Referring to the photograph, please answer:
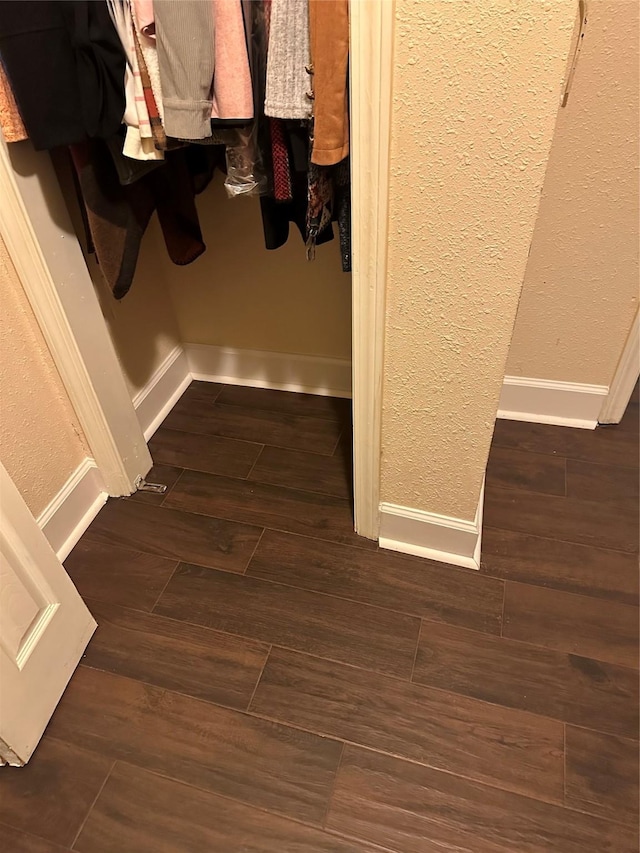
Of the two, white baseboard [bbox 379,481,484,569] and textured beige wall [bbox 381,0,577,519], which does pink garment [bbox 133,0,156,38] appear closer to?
textured beige wall [bbox 381,0,577,519]

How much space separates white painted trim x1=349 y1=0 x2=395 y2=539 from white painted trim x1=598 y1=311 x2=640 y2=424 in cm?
86

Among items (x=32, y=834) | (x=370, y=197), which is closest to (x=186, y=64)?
(x=370, y=197)

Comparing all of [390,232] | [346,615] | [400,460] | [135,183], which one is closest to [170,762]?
[346,615]

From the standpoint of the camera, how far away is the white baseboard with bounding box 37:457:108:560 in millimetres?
1580

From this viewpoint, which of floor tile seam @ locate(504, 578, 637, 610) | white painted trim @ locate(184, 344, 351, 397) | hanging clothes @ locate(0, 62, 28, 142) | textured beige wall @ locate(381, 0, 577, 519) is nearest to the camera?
textured beige wall @ locate(381, 0, 577, 519)

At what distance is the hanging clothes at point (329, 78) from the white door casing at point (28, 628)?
83 cm

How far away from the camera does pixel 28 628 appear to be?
1.21m

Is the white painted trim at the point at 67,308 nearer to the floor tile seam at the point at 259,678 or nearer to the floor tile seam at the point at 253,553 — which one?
the floor tile seam at the point at 253,553

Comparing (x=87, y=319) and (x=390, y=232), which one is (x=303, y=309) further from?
(x=390, y=232)

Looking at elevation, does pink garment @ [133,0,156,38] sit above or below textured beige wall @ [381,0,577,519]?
above

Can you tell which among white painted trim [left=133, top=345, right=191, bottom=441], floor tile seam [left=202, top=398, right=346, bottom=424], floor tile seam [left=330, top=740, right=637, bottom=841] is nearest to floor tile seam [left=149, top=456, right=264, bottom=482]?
white painted trim [left=133, top=345, right=191, bottom=441]

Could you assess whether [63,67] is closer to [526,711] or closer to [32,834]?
[32,834]

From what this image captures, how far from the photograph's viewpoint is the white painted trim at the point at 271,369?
2.05 m

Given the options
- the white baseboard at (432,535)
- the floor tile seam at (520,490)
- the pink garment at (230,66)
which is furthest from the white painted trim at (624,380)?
the pink garment at (230,66)
